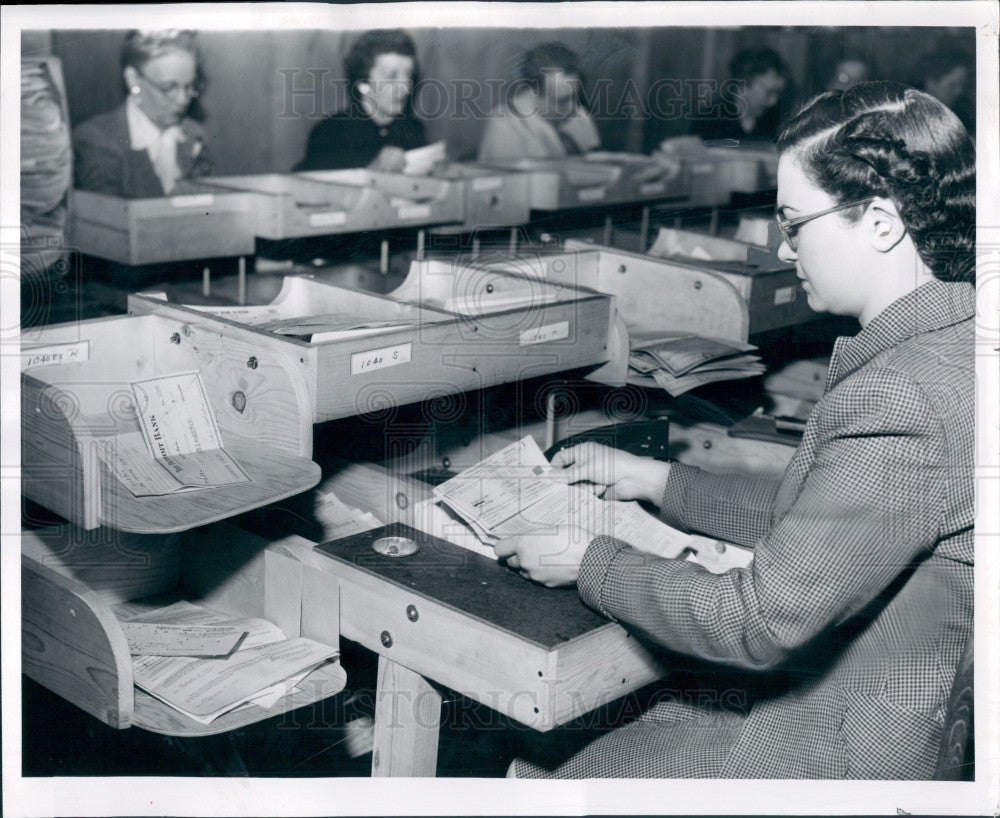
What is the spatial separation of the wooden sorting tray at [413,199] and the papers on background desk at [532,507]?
207cm

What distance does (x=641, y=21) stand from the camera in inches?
66.9

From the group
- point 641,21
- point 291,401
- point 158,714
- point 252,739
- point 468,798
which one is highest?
point 641,21

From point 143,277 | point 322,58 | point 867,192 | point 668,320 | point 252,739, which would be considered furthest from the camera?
point 322,58

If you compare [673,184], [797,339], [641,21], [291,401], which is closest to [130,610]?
[291,401]

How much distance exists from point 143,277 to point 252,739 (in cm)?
170

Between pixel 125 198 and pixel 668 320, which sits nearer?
pixel 668 320

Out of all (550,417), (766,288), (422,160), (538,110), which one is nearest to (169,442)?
(550,417)

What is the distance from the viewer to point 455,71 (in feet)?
19.2

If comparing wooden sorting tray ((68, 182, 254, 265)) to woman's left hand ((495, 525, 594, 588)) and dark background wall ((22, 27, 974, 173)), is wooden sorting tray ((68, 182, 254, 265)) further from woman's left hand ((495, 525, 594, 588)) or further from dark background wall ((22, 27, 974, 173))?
woman's left hand ((495, 525, 594, 588))

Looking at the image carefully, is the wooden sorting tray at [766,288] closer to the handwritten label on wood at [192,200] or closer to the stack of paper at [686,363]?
the stack of paper at [686,363]

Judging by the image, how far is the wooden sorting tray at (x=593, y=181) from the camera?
13.2ft

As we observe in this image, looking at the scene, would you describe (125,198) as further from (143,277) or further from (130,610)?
(130,610)

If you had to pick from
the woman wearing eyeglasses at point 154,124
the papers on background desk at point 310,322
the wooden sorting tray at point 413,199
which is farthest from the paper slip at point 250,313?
the woman wearing eyeglasses at point 154,124

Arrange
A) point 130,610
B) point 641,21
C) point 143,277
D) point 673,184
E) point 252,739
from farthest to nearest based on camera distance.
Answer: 1. point 673,184
2. point 143,277
3. point 252,739
4. point 130,610
5. point 641,21
